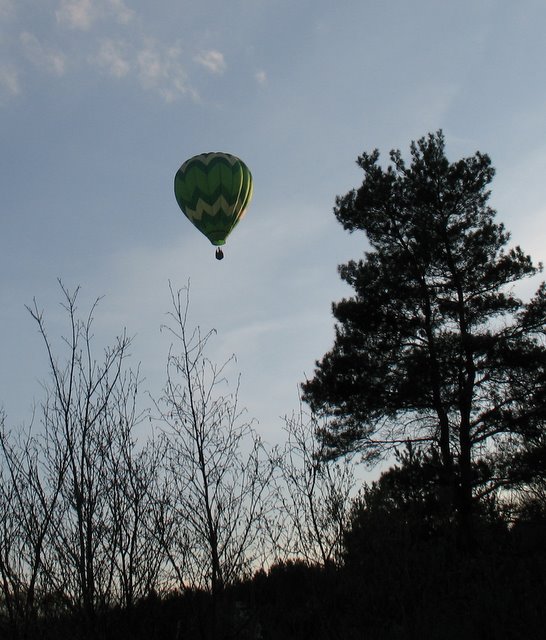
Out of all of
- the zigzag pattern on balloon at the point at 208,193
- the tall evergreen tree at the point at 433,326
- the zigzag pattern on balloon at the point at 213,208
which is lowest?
the tall evergreen tree at the point at 433,326

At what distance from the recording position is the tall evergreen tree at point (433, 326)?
16516mm

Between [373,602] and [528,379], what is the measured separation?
6567mm

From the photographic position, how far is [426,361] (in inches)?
667

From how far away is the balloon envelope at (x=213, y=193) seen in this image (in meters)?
19.2

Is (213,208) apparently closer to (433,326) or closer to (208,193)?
(208,193)

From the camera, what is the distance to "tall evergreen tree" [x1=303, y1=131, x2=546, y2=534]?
1652 centimetres

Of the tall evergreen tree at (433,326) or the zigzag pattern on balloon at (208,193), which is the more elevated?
the zigzag pattern on balloon at (208,193)

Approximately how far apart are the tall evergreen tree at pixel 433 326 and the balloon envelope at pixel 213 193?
9.16 ft

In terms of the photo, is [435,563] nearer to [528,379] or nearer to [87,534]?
[528,379]

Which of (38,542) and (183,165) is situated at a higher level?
(183,165)

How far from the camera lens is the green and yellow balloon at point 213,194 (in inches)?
755

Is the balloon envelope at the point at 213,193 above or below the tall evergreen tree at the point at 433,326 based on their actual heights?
above

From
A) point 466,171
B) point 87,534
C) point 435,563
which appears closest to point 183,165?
point 466,171

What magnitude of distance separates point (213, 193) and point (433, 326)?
6.51 m
